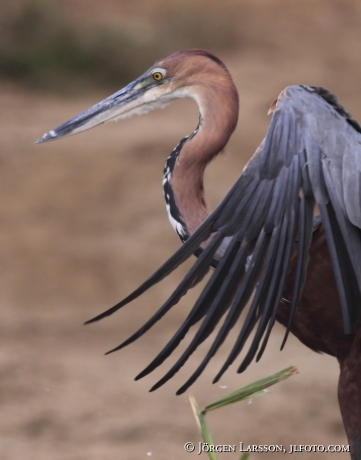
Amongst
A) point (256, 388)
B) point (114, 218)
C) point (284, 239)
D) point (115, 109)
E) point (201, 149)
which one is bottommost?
point (256, 388)

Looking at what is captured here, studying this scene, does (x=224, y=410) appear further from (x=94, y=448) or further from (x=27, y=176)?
(x=27, y=176)

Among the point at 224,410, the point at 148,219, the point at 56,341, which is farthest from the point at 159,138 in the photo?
the point at 224,410

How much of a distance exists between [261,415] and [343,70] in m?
6.57

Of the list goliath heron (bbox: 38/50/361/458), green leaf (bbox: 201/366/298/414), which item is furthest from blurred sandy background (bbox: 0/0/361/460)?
green leaf (bbox: 201/366/298/414)

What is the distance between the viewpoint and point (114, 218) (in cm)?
830

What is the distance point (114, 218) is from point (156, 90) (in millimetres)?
4173

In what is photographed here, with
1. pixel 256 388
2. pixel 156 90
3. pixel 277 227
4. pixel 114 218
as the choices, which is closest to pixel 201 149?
pixel 156 90

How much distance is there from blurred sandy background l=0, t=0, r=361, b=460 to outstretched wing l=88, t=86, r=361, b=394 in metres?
0.68

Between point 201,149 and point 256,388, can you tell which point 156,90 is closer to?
point 201,149

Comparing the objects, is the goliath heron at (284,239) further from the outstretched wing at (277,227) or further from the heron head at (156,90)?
the heron head at (156,90)

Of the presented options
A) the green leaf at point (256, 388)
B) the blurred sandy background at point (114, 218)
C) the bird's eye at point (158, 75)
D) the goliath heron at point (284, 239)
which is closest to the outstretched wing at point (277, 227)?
the goliath heron at point (284, 239)

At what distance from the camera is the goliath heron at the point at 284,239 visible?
126 inches

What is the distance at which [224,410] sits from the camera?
19.9 ft

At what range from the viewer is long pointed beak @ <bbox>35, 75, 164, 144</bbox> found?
165 inches
